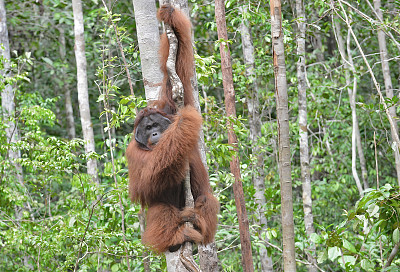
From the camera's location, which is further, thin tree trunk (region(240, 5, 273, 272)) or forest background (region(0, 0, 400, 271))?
thin tree trunk (region(240, 5, 273, 272))

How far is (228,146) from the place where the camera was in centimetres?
500

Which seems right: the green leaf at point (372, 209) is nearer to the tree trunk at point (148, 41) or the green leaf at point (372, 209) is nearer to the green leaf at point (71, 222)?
the tree trunk at point (148, 41)

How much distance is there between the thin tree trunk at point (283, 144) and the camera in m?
3.92

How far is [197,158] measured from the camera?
3.74 meters

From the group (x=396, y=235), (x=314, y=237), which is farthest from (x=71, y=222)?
(x=396, y=235)

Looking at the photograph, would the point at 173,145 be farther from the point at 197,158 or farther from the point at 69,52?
the point at 69,52

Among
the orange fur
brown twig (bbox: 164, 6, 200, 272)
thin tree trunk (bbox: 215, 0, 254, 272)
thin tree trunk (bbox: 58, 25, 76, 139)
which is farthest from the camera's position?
thin tree trunk (bbox: 58, 25, 76, 139)

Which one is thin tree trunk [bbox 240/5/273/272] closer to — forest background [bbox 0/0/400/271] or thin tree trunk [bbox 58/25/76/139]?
forest background [bbox 0/0/400/271]

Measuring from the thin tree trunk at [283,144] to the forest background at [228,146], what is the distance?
438mm

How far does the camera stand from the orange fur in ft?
11.1

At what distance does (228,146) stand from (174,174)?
1.60 m

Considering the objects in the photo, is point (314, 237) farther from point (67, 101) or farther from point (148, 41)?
point (67, 101)

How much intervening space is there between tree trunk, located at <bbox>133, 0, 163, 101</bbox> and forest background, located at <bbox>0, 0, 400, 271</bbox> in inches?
28.7

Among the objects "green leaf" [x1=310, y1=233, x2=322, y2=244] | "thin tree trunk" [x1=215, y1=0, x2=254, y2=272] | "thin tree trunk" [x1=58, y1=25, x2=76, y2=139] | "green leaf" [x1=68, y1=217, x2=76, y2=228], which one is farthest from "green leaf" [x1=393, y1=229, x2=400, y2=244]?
"thin tree trunk" [x1=58, y1=25, x2=76, y2=139]
